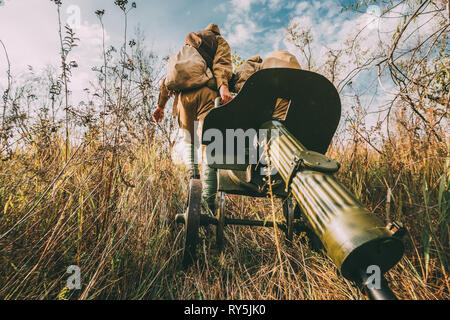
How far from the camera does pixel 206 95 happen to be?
2293mm

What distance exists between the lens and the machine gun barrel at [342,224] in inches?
28.7

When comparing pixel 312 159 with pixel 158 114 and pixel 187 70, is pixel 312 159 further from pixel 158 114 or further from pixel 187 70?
pixel 158 114

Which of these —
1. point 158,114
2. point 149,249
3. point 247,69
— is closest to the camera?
point 149,249

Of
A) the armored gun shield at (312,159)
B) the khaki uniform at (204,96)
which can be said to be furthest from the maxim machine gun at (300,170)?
the khaki uniform at (204,96)

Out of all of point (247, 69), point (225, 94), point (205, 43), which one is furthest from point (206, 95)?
point (205, 43)

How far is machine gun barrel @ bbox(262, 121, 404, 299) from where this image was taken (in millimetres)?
729

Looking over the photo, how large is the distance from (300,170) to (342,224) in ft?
1.08

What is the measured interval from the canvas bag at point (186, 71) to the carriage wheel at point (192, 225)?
3.48 feet

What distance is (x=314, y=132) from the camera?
63.3 inches

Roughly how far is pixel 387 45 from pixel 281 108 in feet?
4.51

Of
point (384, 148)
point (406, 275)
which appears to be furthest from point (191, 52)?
point (406, 275)

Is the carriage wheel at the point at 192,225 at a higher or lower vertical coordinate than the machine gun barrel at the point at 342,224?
lower

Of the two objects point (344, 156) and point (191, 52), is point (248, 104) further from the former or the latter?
point (344, 156)

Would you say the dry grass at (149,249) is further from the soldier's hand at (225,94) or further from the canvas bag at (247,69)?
the canvas bag at (247,69)
